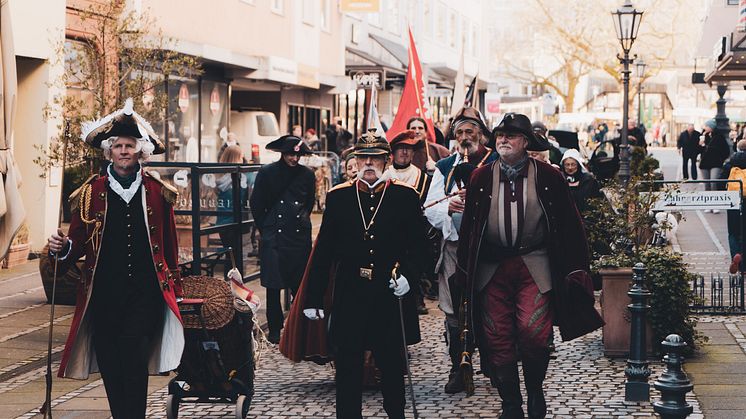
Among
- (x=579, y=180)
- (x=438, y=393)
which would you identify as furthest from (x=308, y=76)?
(x=438, y=393)

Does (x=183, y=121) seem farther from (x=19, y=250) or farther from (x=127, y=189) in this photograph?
→ (x=127, y=189)

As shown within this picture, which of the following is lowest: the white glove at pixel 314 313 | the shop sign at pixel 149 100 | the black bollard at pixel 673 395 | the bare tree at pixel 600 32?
the black bollard at pixel 673 395

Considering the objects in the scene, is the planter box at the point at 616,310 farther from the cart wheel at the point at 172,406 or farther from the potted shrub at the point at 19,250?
the potted shrub at the point at 19,250

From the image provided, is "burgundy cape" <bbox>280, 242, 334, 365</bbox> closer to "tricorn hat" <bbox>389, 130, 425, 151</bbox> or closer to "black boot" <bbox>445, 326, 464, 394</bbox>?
"black boot" <bbox>445, 326, 464, 394</bbox>

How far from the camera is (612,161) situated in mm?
26469

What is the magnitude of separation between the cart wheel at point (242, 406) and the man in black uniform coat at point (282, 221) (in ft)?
11.7

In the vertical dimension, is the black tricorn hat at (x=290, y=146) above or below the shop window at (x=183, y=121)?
below

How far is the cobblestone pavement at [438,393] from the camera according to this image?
8.30m

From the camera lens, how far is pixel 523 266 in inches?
294

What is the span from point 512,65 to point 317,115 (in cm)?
4459

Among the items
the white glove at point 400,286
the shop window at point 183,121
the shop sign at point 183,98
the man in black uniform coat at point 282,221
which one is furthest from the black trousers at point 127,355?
the shop sign at point 183,98

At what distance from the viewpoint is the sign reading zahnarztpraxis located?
12866 mm

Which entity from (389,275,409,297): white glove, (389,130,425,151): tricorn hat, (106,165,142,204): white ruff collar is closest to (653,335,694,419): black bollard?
(389,275,409,297): white glove

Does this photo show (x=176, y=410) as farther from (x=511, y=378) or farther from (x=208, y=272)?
(x=208, y=272)
